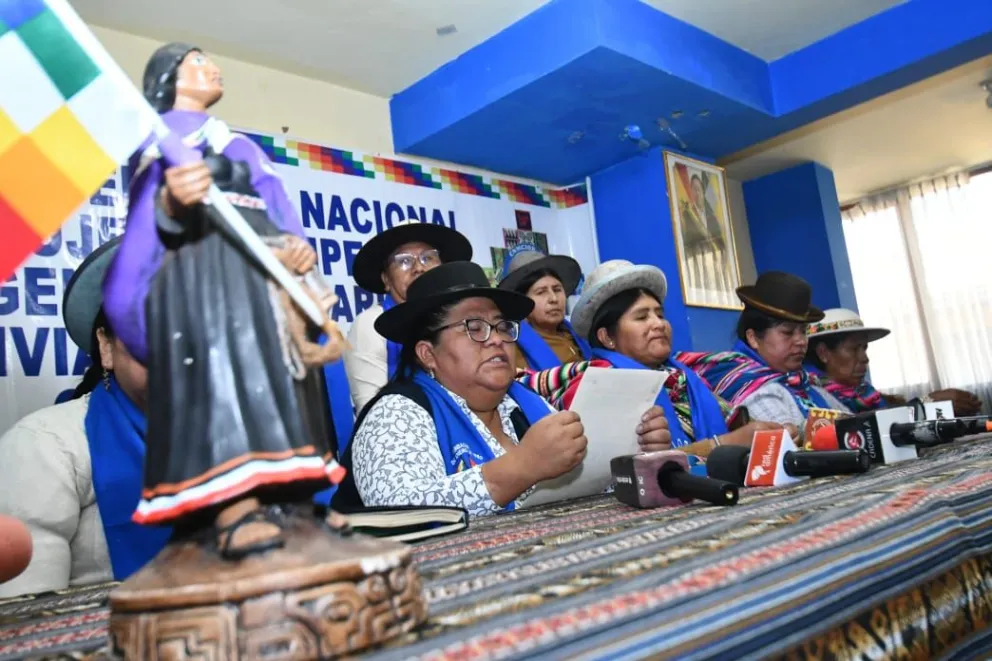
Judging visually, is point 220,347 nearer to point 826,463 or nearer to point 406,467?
point 406,467

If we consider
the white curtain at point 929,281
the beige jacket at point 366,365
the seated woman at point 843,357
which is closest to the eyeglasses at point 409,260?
the beige jacket at point 366,365

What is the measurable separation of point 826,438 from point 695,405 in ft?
2.61

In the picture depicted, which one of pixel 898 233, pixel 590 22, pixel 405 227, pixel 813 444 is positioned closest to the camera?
pixel 813 444

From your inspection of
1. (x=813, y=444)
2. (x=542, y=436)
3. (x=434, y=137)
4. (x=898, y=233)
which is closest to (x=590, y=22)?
(x=434, y=137)

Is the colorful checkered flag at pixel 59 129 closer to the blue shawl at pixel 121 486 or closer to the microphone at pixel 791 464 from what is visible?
the blue shawl at pixel 121 486

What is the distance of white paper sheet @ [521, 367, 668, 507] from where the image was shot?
1538mm

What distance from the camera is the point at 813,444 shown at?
5.62 feet

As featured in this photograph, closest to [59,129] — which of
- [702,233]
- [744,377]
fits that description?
[744,377]

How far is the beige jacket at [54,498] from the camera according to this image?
3.91 feet

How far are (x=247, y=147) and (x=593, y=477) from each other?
1.21 metres

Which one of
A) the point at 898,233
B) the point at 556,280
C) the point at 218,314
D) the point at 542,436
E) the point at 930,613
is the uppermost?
the point at 898,233

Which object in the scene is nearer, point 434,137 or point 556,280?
point 556,280

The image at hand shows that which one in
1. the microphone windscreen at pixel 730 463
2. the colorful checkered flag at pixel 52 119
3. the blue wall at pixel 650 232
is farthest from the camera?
the blue wall at pixel 650 232

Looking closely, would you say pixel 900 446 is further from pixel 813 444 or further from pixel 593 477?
pixel 593 477
